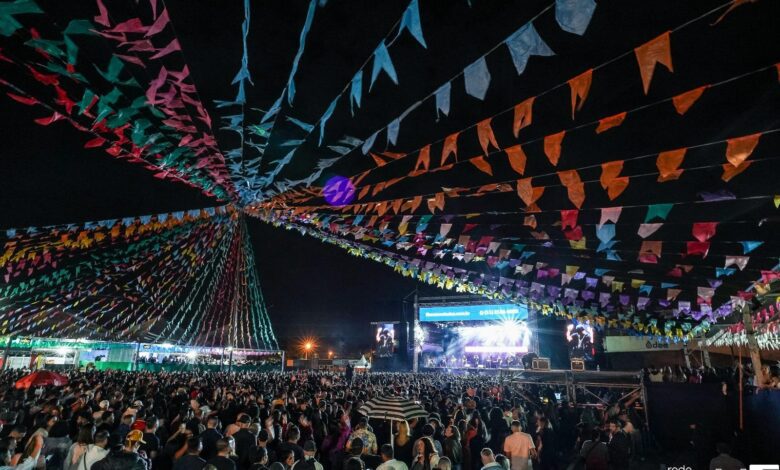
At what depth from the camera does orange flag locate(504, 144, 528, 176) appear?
Result: 4.70m

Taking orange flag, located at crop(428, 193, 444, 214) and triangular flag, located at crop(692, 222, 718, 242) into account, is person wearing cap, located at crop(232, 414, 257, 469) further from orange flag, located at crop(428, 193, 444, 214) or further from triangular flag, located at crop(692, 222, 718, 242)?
triangular flag, located at crop(692, 222, 718, 242)

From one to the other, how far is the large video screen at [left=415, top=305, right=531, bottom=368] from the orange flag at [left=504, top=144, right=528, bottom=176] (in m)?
28.4

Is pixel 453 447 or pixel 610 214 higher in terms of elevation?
pixel 610 214

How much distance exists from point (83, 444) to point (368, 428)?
149 inches

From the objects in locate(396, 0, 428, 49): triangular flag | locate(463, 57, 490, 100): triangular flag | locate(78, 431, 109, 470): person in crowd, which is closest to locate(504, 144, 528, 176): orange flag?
locate(463, 57, 490, 100): triangular flag

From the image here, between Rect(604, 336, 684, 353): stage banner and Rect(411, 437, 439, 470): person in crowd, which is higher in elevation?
Rect(411, 437, 439, 470): person in crowd

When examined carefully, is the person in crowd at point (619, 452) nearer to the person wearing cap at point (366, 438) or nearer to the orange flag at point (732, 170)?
the person wearing cap at point (366, 438)

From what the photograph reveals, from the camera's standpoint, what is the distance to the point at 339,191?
8.21m

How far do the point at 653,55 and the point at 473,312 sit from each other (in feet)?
105

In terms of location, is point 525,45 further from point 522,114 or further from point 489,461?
point 489,461

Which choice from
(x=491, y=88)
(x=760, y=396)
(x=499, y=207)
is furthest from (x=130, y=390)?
(x=760, y=396)

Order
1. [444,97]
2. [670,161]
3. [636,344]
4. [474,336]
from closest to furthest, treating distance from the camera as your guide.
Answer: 1. [444,97]
2. [670,161]
3. [636,344]
4. [474,336]

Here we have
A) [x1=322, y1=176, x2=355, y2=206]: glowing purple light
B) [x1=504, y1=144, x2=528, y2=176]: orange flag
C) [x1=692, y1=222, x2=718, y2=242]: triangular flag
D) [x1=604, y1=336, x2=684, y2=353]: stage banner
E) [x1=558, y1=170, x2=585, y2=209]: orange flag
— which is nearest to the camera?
[x1=504, y1=144, x2=528, y2=176]: orange flag

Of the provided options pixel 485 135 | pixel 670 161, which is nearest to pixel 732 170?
pixel 670 161
